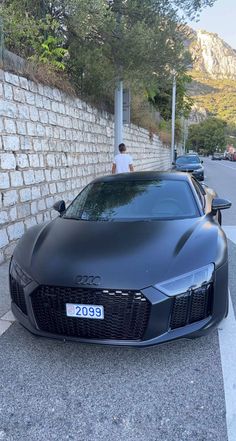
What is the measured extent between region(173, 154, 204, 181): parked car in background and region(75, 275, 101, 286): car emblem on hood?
16174 mm

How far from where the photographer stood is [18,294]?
10.6ft

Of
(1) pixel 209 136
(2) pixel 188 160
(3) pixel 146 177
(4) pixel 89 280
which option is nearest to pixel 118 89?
(3) pixel 146 177

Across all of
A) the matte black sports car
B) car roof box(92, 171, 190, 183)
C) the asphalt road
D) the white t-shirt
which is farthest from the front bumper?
the white t-shirt

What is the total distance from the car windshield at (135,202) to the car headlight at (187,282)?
1.09 metres

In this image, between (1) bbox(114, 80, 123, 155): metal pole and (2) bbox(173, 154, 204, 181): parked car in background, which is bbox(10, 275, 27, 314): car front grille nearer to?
(1) bbox(114, 80, 123, 155): metal pole

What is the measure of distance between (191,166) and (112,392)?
17844mm

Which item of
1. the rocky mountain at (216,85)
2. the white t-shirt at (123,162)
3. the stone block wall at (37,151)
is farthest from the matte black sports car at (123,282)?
the rocky mountain at (216,85)

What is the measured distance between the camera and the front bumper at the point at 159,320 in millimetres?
2801

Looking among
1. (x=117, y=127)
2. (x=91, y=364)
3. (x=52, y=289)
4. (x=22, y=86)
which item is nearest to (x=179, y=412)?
(x=91, y=364)

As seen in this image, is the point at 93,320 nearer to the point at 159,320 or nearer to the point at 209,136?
the point at 159,320

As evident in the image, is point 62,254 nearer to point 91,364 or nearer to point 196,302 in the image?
point 91,364

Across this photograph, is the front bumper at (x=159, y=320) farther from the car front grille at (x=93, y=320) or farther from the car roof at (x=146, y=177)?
the car roof at (x=146, y=177)

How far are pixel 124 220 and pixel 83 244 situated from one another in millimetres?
703

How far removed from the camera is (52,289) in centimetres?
295
